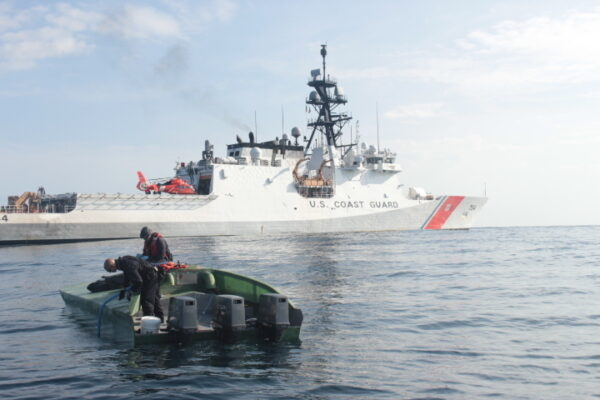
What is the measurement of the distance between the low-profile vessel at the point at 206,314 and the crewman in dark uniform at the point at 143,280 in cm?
14

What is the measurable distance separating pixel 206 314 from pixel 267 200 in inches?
968

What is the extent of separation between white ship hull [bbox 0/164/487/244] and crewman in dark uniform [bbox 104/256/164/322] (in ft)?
71.8

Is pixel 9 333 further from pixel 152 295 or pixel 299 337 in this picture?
pixel 299 337

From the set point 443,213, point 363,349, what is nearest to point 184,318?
point 363,349

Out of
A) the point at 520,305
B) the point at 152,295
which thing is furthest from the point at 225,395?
the point at 520,305

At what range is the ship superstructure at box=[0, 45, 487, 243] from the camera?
2836cm

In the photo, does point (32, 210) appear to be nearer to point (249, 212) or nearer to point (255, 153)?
point (249, 212)

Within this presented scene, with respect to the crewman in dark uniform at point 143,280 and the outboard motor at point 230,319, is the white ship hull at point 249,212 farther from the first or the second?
the outboard motor at point 230,319

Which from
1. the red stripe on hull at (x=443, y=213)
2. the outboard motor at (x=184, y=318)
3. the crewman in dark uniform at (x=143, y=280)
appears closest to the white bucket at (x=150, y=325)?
the outboard motor at (x=184, y=318)

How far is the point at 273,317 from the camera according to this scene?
738 cm

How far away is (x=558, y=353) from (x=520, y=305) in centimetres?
345

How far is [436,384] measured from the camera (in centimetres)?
570

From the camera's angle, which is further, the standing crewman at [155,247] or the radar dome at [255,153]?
the radar dome at [255,153]

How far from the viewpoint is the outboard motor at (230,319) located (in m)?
7.28
